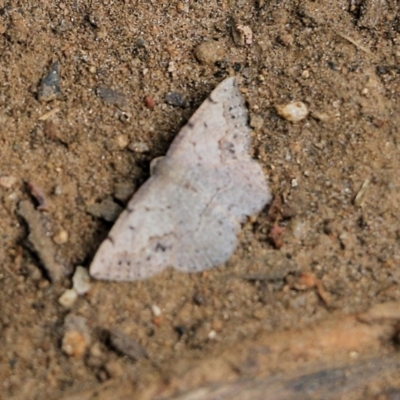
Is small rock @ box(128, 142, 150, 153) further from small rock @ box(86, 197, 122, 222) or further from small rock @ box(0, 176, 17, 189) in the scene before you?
small rock @ box(0, 176, 17, 189)

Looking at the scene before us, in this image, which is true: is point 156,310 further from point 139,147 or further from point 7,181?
point 7,181

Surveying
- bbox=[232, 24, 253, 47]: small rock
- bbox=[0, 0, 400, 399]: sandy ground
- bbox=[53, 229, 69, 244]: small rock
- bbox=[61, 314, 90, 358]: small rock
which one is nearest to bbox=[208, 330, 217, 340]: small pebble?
bbox=[0, 0, 400, 399]: sandy ground

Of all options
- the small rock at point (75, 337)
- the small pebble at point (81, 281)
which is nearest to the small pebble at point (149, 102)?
the small pebble at point (81, 281)

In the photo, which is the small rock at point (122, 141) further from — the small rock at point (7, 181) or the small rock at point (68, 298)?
the small rock at point (68, 298)

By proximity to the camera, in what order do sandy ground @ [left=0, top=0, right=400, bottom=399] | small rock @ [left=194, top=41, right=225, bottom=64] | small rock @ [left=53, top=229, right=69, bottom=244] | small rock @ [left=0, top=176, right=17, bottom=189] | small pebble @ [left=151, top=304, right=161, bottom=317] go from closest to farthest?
sandy ground @ [left=0, top=0, right=400, bottom=399] → small pebble @ [left=151, top=304, right=161, bottom=317] → small rock @ [left=53, top=229, right=69, bottom=244] → small rock @ [left=0, top=176, right=17, bottom=189] → small rock @ [left=194, top=41, right=225, bottom=64]

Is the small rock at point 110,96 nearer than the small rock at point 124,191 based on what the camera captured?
No

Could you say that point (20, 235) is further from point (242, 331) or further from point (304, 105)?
point (304, 105)

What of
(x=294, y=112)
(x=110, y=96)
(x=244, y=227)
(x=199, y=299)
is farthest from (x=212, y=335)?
(x=110, y=96)
